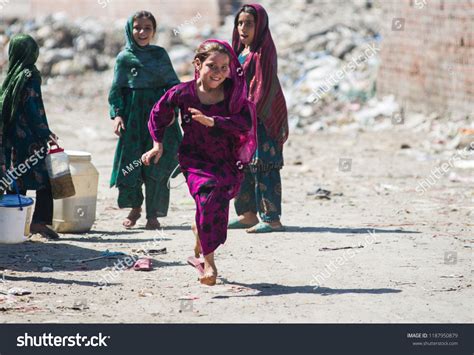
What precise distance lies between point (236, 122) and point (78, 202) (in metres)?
2.39

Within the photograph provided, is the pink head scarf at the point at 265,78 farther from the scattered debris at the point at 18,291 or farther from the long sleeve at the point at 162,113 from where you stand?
the scattered debris at the point at 18,291

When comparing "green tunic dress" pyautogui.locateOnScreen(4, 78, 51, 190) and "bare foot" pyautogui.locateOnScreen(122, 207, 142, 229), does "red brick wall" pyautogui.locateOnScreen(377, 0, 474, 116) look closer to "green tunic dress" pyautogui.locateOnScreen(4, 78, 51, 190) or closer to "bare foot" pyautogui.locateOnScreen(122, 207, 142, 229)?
"bare foot" pyautogui.locateOnScreen(122, 207, 142, 229)

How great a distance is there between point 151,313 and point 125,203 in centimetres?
282

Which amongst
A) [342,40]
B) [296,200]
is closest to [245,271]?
[296,200]

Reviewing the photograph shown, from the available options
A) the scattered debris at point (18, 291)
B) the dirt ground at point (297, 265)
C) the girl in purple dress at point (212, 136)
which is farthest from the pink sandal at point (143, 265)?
the scattered debris at point (18, 291)

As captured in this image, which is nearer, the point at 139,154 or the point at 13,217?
the point at 13,217

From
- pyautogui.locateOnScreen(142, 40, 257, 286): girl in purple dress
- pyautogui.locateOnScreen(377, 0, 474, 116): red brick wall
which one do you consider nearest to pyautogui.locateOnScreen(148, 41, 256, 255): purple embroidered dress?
pyautogui.locateOnScreen(142, 40, 257, 286): girl in purple dress

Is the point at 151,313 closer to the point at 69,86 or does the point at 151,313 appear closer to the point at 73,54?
the point at 69,86

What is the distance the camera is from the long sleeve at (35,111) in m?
7.53

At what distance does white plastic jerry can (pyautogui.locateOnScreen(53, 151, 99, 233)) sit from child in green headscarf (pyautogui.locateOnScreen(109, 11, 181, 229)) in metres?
0.24

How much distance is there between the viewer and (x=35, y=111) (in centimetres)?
755

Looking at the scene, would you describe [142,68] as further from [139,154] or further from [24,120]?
[24,120]

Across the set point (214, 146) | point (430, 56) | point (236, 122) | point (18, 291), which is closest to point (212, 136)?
point (214, 146)

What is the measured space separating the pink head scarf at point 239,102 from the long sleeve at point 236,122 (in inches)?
1.1
